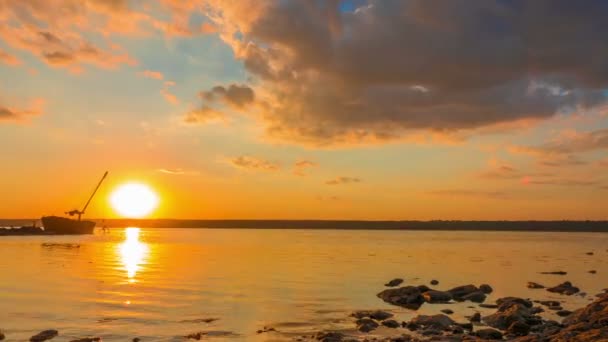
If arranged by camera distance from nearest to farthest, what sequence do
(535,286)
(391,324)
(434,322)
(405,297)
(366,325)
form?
1. (366,325)
2. (434,322)
3. (391,324)
4. (405,297)
5. (535,286)

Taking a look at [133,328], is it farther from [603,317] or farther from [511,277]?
[511,277]

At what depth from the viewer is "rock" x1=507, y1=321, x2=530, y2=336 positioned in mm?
30809

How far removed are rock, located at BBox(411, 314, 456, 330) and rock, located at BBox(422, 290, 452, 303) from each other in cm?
1193

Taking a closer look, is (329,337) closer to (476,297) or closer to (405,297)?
(405,297)

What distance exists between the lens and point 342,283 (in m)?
57.5

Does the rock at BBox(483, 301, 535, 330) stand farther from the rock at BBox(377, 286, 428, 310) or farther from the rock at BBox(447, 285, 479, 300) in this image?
the rock at BBox(447, 285, 479, 300)

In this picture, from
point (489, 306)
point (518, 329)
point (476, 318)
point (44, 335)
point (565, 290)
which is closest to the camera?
point (44, 335)

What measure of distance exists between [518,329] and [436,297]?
580 inches

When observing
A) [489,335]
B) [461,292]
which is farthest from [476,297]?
[489,335]

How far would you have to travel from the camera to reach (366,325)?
32562 mm

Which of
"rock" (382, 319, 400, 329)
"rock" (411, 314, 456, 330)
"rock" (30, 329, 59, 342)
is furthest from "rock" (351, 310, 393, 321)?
"rock" (30, 329, 59, 342)

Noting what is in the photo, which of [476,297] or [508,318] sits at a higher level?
[508,318]

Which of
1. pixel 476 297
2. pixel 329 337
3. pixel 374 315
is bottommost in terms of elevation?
pixel 476 297

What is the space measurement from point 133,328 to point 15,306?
1323cm
